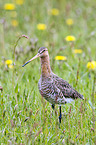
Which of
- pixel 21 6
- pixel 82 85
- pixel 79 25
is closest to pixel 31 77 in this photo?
pixel 82 85

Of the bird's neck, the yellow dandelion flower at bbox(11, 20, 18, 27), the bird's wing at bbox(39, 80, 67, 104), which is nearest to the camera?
the bird's wing at bbox(39, 80, 67, 104)

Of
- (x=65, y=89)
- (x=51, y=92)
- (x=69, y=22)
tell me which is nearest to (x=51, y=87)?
(x=51, y=92)

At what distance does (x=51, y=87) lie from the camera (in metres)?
3.41

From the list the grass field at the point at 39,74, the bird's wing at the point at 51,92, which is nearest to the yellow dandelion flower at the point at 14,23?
the grass field at the point at 39,74

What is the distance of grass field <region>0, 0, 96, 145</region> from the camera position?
3008mm

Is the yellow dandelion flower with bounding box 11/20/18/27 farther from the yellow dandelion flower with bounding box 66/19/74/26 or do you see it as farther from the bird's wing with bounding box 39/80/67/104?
the bird's wing with bounding box 39/80/67/104

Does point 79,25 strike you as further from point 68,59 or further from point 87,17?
point 68,59

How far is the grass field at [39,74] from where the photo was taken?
3.01m

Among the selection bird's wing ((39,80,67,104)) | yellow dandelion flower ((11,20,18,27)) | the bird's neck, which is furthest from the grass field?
the bird's neck

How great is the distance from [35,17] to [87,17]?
5.11 ft

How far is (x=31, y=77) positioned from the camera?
4734 millimetres

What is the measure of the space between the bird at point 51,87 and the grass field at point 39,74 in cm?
14

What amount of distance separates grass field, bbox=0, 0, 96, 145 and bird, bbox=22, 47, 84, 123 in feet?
0.46

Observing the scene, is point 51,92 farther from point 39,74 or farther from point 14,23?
point 14,23
